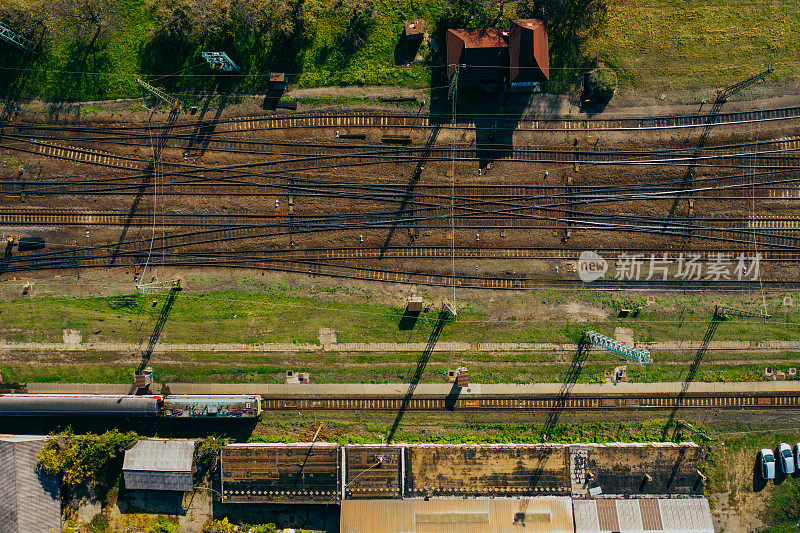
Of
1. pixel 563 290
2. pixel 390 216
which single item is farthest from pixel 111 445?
pixel 563 290

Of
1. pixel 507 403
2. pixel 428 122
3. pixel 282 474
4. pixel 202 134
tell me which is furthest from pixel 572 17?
pixel 282 474

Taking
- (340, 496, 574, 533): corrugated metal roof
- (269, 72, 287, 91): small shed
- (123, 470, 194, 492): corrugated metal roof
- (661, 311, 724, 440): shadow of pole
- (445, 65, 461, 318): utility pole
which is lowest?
(340, 496, 574, 533): corrugated metal roof

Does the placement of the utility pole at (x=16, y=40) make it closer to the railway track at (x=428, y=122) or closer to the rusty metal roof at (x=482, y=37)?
the railway track at (x=428, y=122)

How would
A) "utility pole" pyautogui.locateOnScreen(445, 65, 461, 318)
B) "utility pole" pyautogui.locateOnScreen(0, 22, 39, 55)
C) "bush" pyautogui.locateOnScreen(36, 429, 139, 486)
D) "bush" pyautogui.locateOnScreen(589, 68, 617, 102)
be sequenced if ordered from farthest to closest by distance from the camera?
"utility pole" pyautogui.locateOnScreen(445, 65, 461, 318) < "bush" pyautogui.locateOnScreen(589, 68, 617, 102) < "utility pole" pyautogui.locateOnScreen(0, 22, 39, 55) < "bush" pyautogui.locateOnScreen(36, 429, 139, 486)

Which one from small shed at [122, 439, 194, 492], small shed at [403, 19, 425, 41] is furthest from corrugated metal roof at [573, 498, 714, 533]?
small shed at [403, 19, 425, 41]

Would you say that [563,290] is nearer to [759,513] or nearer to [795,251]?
[795,251]

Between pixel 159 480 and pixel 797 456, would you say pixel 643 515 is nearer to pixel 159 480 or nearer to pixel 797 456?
pixel 797 456

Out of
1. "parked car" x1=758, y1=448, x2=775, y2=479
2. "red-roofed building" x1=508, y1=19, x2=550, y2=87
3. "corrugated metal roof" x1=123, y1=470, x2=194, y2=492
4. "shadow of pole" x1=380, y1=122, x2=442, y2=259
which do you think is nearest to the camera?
"red-roofed building" x1=508, y1=19, x2=550, y2=87

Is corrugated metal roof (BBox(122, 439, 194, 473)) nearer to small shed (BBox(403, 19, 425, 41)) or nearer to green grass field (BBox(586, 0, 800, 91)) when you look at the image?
small shed (BBox(403, 19, 425, 41))
